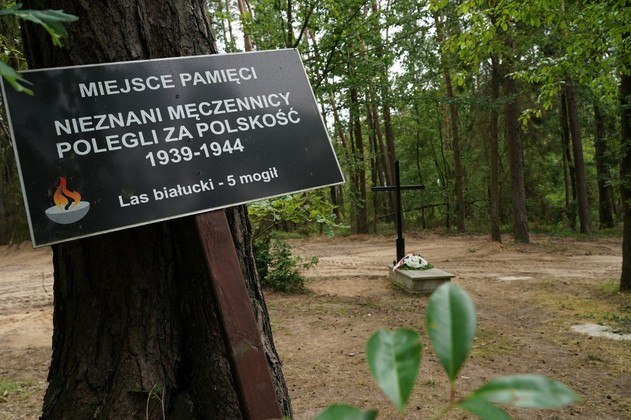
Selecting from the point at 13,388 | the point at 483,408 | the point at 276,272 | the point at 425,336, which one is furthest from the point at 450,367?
the point at 276,272

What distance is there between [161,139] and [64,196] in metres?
0.38

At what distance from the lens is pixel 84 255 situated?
1975 millimetres

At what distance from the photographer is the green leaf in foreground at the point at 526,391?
0.35 m

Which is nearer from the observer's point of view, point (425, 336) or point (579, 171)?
point (425, 336)

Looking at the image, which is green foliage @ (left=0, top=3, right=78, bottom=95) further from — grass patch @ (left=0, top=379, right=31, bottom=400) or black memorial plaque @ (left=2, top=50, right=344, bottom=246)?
grass patch @ (left=0, top=379, right=31, bottom=400)

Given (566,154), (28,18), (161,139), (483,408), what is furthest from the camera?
(566,154)

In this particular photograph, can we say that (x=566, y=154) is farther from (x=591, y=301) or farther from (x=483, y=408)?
(x=483, y=408)

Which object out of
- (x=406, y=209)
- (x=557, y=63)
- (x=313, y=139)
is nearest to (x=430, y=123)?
(x=406, y=209)

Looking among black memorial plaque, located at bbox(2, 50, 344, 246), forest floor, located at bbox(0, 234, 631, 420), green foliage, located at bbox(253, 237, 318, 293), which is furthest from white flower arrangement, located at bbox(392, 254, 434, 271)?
black memorial plaque, located at bbox(2, 50, 344, 246)

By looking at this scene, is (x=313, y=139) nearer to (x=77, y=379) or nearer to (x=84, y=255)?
(x=84, y=255)

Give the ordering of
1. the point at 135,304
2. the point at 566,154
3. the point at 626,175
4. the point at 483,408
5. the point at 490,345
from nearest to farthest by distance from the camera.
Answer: the point at 483,408 → the point at 135,304 → the point at 490,345 → the point at 626,175 → the point at 566,154

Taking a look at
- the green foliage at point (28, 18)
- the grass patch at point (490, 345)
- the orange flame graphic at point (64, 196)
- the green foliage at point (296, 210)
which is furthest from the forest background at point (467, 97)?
the green foliage at point (28, 18)

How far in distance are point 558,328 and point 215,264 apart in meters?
5.30

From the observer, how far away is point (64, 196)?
5.19 feet
